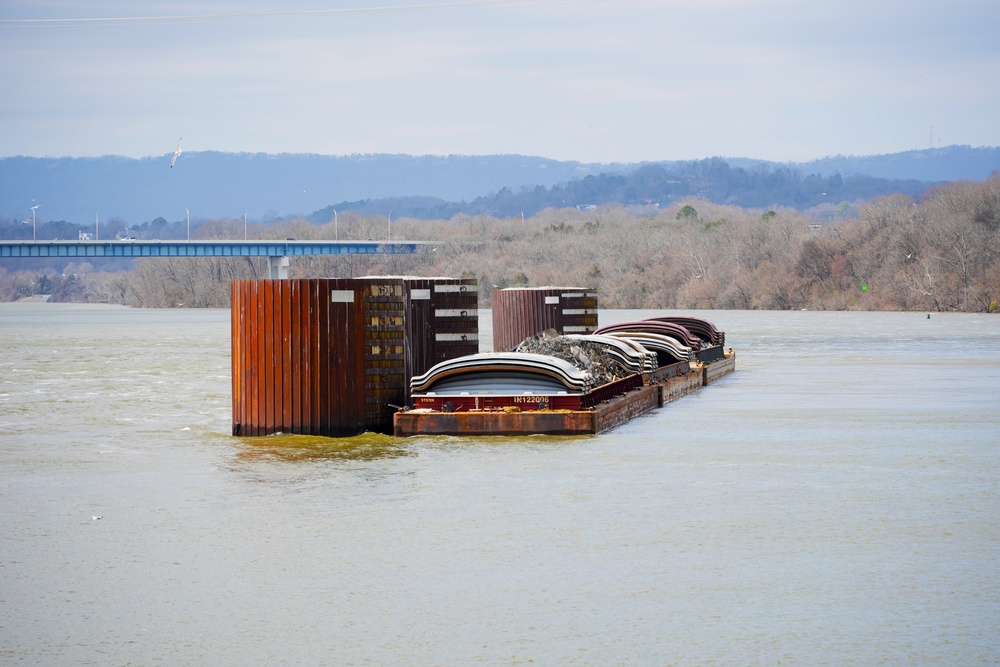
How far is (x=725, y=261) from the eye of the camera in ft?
385

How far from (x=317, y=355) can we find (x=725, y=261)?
345 ft

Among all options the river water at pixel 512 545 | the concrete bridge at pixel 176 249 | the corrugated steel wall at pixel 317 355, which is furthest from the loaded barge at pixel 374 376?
the concrete bridge at pixel 176 249

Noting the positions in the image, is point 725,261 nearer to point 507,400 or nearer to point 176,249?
point 176,249

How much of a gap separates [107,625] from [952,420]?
13086 millimetres

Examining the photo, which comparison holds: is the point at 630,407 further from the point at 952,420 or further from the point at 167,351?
the point at 167,351

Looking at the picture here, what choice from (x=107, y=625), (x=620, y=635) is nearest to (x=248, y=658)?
(x=107, y=625)

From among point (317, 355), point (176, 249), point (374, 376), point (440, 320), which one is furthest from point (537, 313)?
point (176, 249)

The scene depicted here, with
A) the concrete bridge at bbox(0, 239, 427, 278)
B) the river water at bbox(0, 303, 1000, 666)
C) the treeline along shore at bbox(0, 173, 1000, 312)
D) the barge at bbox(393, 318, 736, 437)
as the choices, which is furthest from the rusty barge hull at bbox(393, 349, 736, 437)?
the concrete bridge at bbox(0, 239, 427, 278)

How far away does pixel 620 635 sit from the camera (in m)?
7.10

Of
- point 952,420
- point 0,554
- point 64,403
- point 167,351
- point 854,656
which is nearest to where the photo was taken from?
point 854,656

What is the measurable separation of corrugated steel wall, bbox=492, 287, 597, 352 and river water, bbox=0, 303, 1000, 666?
8229mm

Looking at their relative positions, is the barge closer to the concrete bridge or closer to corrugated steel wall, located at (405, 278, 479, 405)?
corrugated steel wall, located at (405, 278, 479, 405)

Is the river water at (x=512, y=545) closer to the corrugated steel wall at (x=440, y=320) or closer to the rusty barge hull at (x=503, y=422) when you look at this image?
the rusty barge hull at (x=503, y=422)

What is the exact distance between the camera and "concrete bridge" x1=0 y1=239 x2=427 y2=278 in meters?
131
